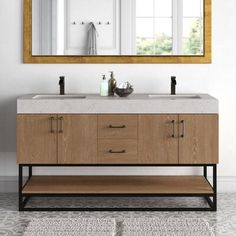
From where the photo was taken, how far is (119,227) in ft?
14.8

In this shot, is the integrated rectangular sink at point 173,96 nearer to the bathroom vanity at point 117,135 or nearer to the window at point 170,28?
the bathroom vanity at point 117,135

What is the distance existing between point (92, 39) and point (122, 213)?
1.48 meters

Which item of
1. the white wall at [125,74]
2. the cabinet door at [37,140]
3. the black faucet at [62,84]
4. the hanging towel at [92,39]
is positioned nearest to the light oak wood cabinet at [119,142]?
the cabinet door at [37,140]

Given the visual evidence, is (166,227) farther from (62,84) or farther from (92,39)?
(92,39)

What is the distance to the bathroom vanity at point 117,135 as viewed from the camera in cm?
494

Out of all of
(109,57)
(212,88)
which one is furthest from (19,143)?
(212,88)

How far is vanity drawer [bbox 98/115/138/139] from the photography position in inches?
196

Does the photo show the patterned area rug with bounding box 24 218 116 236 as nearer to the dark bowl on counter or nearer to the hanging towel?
the dark bowl on counter

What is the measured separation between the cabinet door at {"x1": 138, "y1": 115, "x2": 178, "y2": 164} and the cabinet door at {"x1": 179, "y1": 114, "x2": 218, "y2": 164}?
0.06 m

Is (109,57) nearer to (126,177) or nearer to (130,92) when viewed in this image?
(130,92)

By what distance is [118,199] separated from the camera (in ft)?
17.5

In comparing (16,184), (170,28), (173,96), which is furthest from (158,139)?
(16,184)

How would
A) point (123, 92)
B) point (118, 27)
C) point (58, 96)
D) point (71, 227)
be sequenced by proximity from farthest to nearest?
point (118, 27)
point (58, 96)
point (123, 92)
point (71, 227)

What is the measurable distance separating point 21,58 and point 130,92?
1.04 metres
